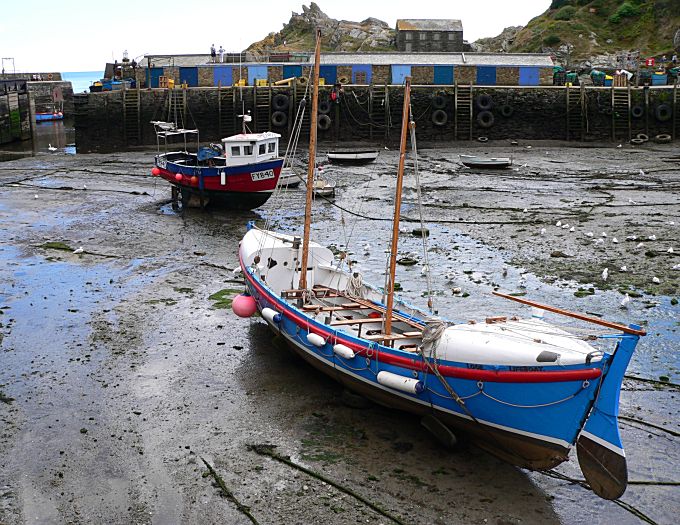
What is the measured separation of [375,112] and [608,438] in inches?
1520

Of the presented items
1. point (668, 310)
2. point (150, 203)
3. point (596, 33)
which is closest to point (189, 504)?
point (668, 310)

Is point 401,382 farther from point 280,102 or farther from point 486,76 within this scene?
point 486,76

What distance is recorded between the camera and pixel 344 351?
38.8 feet

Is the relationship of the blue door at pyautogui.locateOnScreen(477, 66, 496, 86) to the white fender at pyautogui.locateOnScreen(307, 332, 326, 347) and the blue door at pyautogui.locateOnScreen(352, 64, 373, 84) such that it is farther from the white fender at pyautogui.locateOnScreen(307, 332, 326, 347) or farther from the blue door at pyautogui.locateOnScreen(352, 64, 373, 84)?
the white fender at pyautogui.locateOnScreen(307, 332, 326, 347)

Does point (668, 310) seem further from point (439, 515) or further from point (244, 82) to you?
point (244, 82)

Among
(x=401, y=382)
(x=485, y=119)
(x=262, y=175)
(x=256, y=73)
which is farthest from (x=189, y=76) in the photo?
(x=401, y=382)

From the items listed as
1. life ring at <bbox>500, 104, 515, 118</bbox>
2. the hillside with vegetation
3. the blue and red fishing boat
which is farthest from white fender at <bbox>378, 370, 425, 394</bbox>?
the hillside with vegetation

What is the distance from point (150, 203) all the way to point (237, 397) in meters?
18.0

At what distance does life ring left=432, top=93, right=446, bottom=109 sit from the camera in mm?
46938

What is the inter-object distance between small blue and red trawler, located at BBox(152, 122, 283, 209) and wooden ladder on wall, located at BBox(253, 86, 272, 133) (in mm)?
18234

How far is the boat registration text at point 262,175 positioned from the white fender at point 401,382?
1586 centimetres

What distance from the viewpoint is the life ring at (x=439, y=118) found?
4666cm

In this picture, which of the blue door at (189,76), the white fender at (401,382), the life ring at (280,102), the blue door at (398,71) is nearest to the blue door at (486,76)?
the blue door at (398,71)

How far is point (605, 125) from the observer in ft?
151
